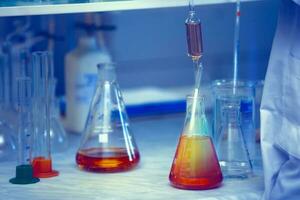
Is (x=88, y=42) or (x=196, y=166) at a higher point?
(x=88, y=42)

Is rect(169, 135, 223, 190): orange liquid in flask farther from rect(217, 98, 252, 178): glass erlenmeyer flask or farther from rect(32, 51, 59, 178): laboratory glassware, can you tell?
rect(32, 51, 59, 178): laboratory glassware

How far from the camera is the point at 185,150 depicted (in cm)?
140

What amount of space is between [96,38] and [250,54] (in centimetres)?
50

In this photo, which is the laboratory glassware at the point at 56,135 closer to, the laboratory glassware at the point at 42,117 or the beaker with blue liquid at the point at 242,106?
the laboratory glassware at the point at 42,117

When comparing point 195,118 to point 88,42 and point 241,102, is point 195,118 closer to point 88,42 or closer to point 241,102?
point 241,102

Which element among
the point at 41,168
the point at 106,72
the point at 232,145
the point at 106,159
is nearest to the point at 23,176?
the point at 41,168

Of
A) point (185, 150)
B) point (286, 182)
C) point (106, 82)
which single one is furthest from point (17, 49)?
point (286, 182)

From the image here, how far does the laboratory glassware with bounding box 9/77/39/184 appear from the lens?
4.77 feet

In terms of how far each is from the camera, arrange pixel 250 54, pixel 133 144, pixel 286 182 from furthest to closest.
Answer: pixel 250 54 → pixel 133 144 → pixel 286 182

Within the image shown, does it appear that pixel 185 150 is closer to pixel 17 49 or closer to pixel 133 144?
pixel 133 144

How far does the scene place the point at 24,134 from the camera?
153 centimetres

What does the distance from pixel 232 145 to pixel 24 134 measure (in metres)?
0.44

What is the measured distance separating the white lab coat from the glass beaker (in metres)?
0.16

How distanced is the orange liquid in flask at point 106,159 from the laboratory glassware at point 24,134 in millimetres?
110
